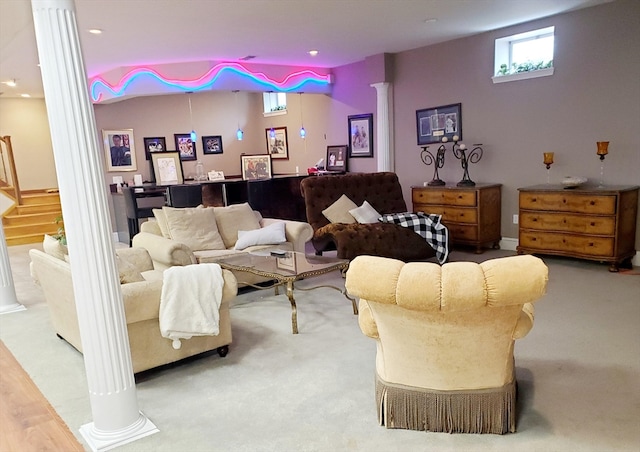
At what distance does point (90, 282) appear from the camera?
2115 millimetres

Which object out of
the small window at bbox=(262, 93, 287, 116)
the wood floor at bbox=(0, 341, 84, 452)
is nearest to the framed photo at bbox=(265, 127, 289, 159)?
the small window at bbox=(262, 93, 287, 116)

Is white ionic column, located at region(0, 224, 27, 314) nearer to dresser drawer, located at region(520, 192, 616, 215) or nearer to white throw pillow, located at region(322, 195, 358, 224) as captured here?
white throw pillow, located at region(322, 195, 358, 224)

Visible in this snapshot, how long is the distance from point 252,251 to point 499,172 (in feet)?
10.7

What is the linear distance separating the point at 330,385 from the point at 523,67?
14.9ft

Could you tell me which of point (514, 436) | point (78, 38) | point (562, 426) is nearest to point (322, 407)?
point (514, 436)

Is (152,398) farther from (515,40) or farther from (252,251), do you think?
(515,40)

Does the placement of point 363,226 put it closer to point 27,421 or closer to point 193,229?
point 193,229

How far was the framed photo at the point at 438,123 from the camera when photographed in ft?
20.4

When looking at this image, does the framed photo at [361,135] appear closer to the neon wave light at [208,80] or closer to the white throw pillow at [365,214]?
the neon wave light at [208,80]

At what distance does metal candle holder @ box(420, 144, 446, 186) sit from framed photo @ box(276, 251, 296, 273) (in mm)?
2696

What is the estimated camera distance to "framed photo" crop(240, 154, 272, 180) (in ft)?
27.2

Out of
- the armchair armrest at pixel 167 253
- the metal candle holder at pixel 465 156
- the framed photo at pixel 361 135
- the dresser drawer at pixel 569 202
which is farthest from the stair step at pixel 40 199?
the dresser drawer at pixel 569 202

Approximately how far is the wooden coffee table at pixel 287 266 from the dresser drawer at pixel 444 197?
2.32m

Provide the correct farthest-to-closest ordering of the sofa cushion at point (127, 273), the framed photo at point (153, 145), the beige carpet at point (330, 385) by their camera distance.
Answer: the framed photo at point (153, 145) < the sofa cushion at point (127, 273) < the beige carpet at point (330, 385)
